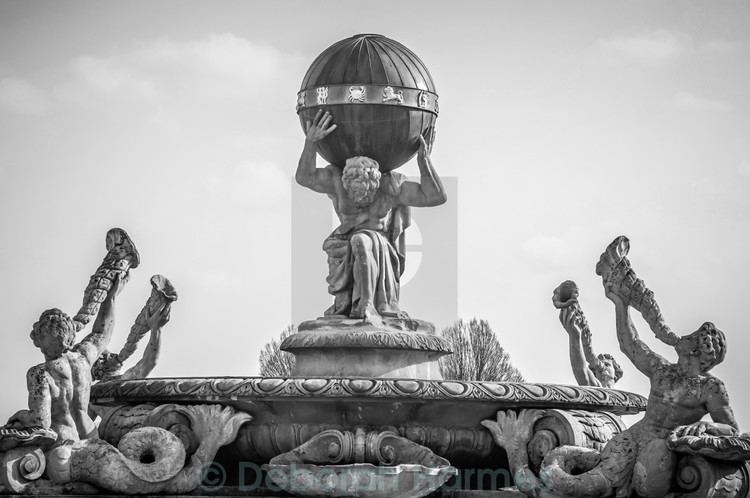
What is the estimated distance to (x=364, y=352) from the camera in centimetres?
1564

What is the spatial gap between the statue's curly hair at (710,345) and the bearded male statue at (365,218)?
3.24 metres

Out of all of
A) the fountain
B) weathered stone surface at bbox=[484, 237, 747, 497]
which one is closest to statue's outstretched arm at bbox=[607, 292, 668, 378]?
weathered stone surface at bbox=[484, 237, 747, 497]

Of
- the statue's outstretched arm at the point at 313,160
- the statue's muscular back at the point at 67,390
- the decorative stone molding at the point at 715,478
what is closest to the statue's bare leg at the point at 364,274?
the statue's outstretched arm at the point at 313,160

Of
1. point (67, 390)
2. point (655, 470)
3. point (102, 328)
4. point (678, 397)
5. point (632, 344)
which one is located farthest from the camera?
point (102, 328)

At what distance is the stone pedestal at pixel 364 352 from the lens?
15.6 m

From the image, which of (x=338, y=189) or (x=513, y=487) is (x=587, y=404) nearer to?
(x=513, y=487)

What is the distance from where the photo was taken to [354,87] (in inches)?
652

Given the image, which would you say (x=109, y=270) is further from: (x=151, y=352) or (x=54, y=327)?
(x=151, y=352)

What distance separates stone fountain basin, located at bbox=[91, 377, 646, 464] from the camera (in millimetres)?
14062

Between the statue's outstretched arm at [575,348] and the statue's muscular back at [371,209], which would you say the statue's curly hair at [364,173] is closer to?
the statue's muscular back at [371,209]

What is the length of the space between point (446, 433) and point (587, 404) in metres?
1.25

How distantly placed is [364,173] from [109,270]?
8.72ft

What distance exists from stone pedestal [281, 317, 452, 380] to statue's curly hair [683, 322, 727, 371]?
8.96 feet

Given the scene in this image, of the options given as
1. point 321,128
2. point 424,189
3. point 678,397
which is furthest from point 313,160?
Result: point 678,397
